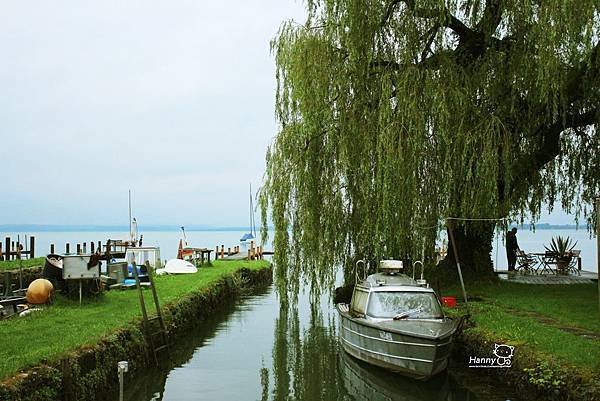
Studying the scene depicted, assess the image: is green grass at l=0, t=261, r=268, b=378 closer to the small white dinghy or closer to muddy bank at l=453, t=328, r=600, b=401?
muddy bank at l=453, t=328, r=600, b=401

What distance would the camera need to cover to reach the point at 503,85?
55.4ft

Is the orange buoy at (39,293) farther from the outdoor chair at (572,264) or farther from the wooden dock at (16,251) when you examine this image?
the outdoor chair at (572,264)

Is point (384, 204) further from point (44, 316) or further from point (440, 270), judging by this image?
point (44, 316)

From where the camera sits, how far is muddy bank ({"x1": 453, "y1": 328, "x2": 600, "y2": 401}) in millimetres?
9171

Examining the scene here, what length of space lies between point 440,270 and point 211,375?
9.25m

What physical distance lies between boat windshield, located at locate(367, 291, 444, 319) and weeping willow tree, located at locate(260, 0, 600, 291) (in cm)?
241

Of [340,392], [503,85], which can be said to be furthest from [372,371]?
[503,85]

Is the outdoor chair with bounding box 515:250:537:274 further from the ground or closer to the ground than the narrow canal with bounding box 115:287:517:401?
further from the ground

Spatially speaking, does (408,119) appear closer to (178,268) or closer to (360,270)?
(360,270)

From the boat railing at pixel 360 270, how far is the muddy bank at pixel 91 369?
16.2ft

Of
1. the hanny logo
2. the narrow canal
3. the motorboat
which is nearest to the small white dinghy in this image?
the narrow canal

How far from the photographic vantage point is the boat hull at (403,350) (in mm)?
12391

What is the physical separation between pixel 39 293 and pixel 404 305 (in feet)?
29.3

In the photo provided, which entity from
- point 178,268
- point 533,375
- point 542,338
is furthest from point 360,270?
point 178,268
